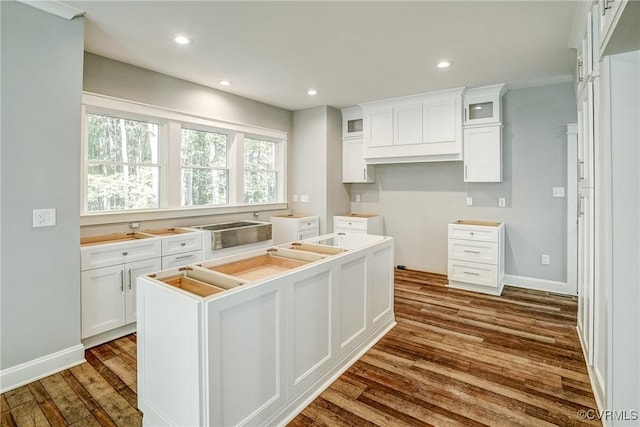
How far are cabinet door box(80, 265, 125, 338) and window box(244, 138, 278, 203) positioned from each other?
7.42ft

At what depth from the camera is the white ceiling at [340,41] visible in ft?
7.90

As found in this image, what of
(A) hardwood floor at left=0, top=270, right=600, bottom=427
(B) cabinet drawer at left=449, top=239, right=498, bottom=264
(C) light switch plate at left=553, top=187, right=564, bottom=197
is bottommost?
(A) hardwood floor at left=0, top=270, right=600, bottom=427

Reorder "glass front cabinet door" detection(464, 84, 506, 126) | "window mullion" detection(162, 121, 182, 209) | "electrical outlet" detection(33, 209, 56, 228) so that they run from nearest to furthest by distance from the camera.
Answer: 1. "electrical outlet" detection(33, 209, 56, 228)
2. "window mullion" detection(162, 121, 182, 209)
3. "glass front cabinet door" detection(464, 84, 506, 126)

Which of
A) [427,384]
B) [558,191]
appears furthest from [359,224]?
[427,384]

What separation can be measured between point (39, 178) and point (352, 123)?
13.8 feet

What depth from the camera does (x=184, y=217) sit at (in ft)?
13.2

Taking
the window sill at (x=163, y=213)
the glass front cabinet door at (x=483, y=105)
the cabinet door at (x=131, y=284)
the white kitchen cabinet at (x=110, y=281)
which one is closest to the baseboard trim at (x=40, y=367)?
the white kitchen cabinet at (x=110, y=281)

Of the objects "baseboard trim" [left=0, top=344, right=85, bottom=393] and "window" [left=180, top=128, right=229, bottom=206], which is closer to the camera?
"baseboard trim" [left=0, top=344, right=85, bottom=393]

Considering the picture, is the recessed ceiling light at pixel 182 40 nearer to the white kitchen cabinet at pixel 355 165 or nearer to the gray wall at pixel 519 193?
the white kitchen cabinet at pixel 355 165

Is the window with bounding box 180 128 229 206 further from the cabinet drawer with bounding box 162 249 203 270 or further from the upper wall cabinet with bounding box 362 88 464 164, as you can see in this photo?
the upper wall cabinet with bounding box 362 88 464 164

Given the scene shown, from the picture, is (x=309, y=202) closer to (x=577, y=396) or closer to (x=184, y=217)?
(x=184, y=217)

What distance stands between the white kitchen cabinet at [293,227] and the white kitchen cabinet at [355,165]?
3.02 feet

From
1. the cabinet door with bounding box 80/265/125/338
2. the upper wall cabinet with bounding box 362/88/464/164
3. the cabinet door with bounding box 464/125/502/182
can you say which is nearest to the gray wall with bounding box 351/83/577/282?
the cabinet door with bounding box 464/125/502/182

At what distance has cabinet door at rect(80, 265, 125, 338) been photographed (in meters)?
2.67
